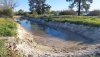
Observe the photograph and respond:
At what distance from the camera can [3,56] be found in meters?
7.50

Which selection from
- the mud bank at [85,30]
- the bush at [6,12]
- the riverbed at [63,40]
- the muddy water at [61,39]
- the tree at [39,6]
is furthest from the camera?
the tree at [39,6]

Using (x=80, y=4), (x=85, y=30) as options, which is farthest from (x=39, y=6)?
(x=85, y=30)

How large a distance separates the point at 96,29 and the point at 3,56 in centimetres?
1843

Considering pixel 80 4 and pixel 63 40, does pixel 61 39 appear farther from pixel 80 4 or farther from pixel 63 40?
pixel 80 4

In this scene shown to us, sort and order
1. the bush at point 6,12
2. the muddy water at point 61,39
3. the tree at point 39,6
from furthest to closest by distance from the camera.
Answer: the tree at point 39,6 → the bush at point 6,12 → the muddy water at point 61,39

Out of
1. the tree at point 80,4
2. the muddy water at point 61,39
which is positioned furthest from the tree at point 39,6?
the muddy water at point 61,39

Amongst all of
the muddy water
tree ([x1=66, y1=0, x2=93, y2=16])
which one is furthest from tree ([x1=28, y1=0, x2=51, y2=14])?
the muddy water

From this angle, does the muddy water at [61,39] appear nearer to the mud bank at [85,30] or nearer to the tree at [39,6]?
the mud bank at [85,30]

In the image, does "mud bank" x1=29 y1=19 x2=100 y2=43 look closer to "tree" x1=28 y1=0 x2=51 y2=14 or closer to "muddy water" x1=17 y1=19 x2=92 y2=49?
"muddy water" x1=17 y1=19 x2=92 y2=49

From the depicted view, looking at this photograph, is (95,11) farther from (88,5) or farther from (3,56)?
(3,56)

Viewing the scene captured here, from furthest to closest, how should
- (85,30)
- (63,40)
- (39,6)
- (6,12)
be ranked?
(39,6) → (6,12) → (85,30) → (63,40)

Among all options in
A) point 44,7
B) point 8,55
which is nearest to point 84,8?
point 44,7

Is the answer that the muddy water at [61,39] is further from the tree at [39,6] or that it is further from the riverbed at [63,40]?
the tree at [39,6]

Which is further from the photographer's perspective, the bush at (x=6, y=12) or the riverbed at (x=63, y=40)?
the bush at (x=6, y=12)
